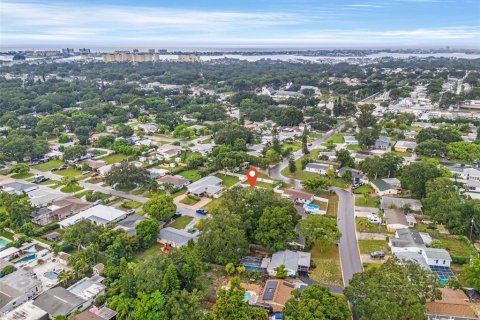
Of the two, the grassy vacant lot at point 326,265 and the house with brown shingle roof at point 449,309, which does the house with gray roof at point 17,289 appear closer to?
the grassy vacant lot at point 326,265

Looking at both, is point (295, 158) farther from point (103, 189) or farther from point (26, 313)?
point (26, 313)

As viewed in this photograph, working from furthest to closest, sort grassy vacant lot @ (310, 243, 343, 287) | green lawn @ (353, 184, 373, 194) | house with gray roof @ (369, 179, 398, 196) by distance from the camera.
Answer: green lawn @ (353, 184, 373, 194) → house with gray roof @ (369, 179, 398, 196) → grassy vacant lot @ (310, 243, 343, 287)

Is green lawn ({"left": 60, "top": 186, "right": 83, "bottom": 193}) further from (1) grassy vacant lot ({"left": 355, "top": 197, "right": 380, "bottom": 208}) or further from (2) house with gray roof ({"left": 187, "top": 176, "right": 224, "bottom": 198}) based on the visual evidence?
(1) grassy vacant lot ({"left": 355, "top": 197, "right": 380, "bottom": 208})

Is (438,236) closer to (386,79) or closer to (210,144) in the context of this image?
(210,144)

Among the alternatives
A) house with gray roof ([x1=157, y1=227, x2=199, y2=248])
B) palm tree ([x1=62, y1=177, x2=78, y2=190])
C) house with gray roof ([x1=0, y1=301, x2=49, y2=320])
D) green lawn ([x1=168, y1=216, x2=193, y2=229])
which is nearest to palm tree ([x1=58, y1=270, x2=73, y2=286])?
house with gray roof ([x1=0, y1=301, x2=49, y2=320])

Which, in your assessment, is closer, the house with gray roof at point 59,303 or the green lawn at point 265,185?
the house with gray roof at point 59,303

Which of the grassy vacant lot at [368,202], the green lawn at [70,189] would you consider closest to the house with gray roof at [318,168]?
the grassy vacant lot at [368,202]
